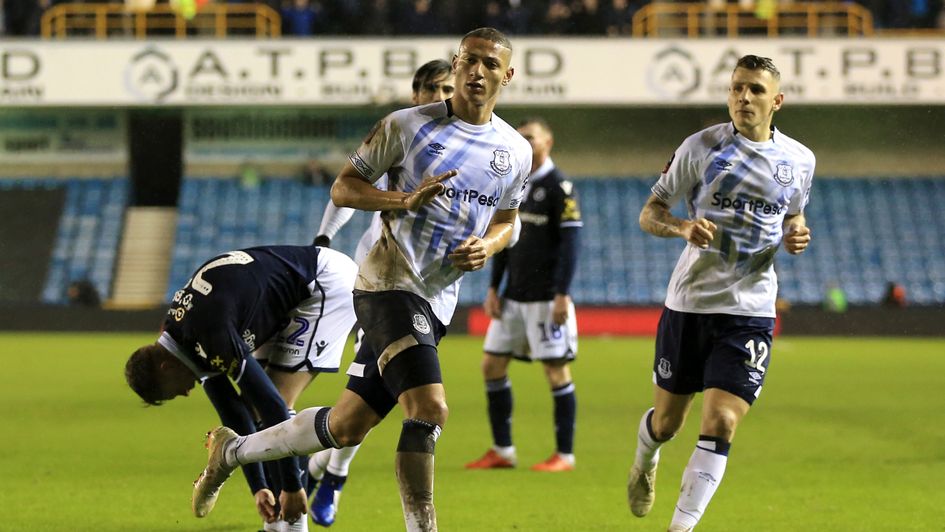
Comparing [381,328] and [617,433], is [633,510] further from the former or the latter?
[617,433]

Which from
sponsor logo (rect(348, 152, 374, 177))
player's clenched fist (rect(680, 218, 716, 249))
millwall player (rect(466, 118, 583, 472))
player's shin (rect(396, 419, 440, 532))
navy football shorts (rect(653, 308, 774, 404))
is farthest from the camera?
millwall player (rect(466, 118, 583, 472))

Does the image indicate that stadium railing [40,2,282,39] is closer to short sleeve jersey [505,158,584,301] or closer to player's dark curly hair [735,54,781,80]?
short sleeve jersey [505,158,584,301]

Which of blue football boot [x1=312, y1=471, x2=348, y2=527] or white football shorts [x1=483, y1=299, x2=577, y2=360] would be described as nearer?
blue football boot [x1=312, y1=471, x2=348, y2=527]

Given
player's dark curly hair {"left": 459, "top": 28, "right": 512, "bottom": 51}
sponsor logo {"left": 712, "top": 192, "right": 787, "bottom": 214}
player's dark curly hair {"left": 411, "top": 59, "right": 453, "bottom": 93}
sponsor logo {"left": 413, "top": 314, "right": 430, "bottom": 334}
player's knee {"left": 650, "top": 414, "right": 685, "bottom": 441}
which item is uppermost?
player's dark curly hair {"left": 459, "top": 28, "right": 512, "bottom": 51}

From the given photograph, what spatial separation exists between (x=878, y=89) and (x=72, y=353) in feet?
53.7

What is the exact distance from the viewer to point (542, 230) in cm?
898

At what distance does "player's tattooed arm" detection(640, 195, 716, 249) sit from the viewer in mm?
5559

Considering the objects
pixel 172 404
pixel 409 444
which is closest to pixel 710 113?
pixel 172 404

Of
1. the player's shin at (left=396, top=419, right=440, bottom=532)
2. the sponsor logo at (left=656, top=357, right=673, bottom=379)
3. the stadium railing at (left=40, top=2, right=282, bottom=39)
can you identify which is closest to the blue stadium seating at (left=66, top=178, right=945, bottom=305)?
the stadium railing at (left=40, top=2, right=282, bottom=39)

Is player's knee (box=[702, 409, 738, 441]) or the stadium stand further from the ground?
player's knee (box=[702, 409, 738, 441])

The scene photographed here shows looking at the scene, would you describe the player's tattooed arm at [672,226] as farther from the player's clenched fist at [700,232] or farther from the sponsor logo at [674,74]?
the sponsor logo at [674,74]

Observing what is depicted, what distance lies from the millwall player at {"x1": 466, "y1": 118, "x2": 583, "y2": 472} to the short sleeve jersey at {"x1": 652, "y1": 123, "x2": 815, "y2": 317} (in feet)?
8.94

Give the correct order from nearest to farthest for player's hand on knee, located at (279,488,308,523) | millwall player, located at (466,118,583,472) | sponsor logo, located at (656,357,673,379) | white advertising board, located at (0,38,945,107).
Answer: player's hand on knee, located at (279,488,308,523)
sponsor logo, located at (656,357,673,379)
millwall player, located at (466,118,583,472)
white advertising board, located at (0,38,945,107)

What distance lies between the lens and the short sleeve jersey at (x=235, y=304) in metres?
5.41
